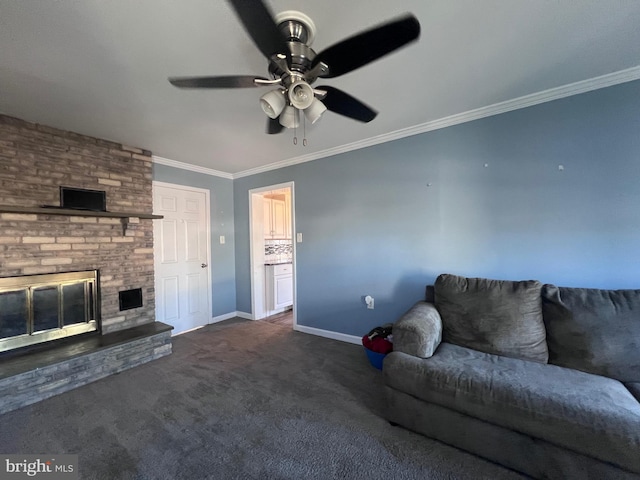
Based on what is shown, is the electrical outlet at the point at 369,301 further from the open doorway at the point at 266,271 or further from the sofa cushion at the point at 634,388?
the sofa cushion at the point at 634,388

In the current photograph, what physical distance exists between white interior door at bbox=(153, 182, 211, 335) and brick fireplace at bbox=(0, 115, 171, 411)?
0.24 meters

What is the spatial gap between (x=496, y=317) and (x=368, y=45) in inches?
77.7

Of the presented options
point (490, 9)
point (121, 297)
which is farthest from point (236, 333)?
point (490, 9)

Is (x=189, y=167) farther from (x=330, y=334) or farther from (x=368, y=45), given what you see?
(x=368, y=45)

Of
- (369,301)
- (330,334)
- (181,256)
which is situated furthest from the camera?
(181,256)

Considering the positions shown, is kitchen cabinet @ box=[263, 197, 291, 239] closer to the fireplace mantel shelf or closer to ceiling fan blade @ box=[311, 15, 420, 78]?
the fireplace mantel shelf

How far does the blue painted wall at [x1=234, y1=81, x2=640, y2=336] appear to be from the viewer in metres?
2.00

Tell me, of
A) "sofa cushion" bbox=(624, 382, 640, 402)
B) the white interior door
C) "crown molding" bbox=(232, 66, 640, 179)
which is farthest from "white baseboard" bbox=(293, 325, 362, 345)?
"crown molding" bbox=(232, 66, 640, 179)

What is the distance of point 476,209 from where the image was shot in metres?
2.50

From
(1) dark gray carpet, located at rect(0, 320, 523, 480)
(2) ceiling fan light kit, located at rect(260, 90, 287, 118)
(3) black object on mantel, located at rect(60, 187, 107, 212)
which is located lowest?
(1) dark gray carpet, located at rect(0, 320, 523, 480)

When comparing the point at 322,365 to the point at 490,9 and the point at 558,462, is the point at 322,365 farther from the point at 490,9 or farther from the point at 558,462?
the point at 490,9

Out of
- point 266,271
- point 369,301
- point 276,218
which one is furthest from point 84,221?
point 369,301

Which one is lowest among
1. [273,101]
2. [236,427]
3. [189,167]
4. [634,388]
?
[236,427]

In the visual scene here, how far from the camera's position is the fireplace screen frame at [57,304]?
2395 mm
